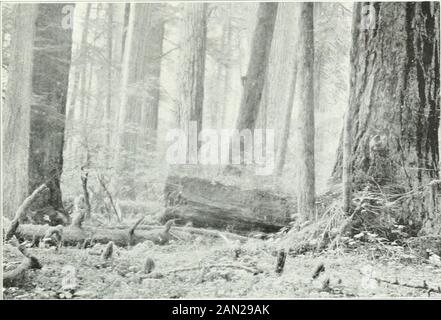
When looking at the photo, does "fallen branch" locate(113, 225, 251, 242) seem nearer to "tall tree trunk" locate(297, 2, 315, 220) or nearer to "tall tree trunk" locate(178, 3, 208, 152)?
"tall tree trunk" locate(297, 2, 315, 220)

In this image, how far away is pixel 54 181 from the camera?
4703 mm

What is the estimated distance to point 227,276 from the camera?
441 cm

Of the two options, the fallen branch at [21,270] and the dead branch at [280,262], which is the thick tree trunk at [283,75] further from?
the fallen branch at [21,270]

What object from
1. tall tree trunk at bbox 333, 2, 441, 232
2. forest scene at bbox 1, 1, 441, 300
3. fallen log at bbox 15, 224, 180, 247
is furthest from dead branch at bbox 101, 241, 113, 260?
tall tree trunk at bbox 333, 2, 441, 232

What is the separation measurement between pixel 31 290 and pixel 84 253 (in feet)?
1.92

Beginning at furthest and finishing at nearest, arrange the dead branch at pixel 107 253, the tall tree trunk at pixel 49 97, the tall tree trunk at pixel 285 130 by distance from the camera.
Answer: the tall tree trunk at pixel 49 97, the tall tree trunk at pixel 285 130, the dead branch at pixel 107 253

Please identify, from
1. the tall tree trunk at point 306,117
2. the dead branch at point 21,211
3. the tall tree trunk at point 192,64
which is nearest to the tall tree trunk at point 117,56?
the tall tree trunk at point 192,64

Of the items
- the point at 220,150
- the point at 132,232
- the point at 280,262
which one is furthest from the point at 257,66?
the point at 132,232

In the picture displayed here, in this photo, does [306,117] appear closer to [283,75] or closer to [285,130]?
[285,130]

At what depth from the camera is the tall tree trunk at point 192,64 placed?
4684 mm

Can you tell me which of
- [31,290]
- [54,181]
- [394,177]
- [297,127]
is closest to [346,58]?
[297,127]

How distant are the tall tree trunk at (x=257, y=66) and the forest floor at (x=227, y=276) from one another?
1323 millimetres

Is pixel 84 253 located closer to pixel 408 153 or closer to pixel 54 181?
pixel 54 181

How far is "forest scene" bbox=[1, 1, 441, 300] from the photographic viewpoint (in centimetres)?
444
